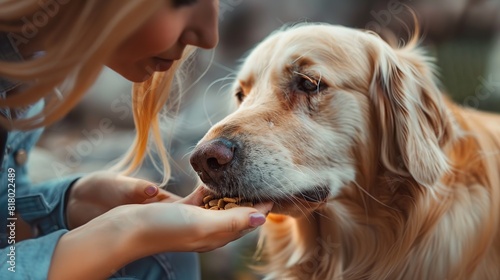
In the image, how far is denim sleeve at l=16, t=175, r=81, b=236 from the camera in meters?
1.03

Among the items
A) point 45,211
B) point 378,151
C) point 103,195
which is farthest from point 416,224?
point 45,211

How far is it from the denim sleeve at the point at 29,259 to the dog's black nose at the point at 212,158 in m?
0.22

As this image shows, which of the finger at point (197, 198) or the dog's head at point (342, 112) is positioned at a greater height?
the dog's head at point (342, 112)

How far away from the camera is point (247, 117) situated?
3.22 ft

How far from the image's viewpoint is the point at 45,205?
1066 millimetres

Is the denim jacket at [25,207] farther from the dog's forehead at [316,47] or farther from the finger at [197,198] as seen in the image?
the dog's forehead at [316,47]

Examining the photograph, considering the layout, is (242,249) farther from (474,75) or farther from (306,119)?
(474,75)

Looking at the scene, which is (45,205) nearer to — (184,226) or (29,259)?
(29,259)

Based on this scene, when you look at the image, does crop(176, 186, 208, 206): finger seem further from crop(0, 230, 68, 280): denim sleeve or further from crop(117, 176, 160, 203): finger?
crop(0, 230, 68, 280): denim sleeve

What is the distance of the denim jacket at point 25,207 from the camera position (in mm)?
812

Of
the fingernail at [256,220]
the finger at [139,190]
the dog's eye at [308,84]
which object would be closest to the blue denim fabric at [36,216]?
the finger at [139,190]

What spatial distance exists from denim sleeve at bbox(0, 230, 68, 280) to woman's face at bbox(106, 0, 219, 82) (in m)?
0.26

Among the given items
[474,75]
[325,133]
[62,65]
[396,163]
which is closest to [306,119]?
[325,133]

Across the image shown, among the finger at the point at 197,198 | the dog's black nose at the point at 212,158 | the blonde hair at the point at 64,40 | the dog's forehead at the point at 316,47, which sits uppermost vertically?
the blonde hair at the point at 64,40
